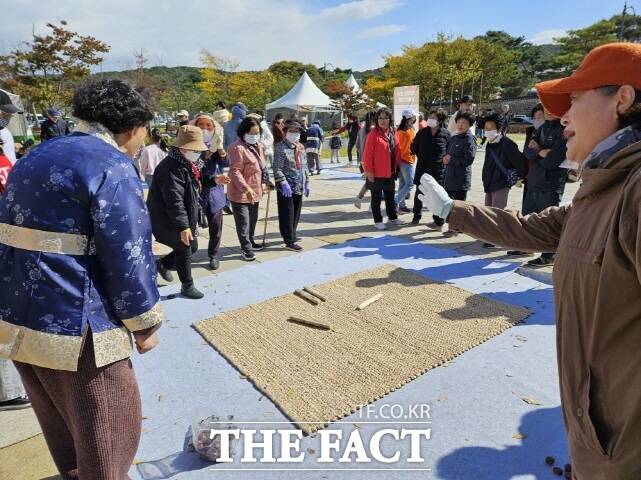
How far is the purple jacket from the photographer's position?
5164 millimetres

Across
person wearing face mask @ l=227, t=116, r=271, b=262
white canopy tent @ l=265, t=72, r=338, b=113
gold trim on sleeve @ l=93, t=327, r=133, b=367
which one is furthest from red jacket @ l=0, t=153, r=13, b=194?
white canopy tent @ l=265, t=72, r=338, b=113

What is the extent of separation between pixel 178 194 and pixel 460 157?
4.17 meters

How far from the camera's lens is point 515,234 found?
5.82ft

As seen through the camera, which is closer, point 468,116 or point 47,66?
point 468,116

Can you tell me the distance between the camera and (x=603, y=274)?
1.08 m

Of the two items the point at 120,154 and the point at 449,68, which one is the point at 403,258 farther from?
the point at 449,68

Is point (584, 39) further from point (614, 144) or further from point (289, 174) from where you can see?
point (614, 144)

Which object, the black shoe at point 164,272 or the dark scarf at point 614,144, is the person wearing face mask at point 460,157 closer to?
the black shoe at point 164,272

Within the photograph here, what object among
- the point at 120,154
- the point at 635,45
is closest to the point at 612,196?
the point at 635,45

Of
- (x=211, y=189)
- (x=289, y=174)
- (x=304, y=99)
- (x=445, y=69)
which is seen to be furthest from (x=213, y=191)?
(x=445, y=69)

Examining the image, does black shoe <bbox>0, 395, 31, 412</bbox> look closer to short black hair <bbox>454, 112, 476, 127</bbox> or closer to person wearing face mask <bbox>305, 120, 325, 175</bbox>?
short black hair <bbox>454, 112, 476, 127</bbox>

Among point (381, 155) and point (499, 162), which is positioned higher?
point (381, 155)

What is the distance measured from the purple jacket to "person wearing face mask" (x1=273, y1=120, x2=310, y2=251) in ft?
2.91

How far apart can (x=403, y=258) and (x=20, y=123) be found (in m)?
21.2
